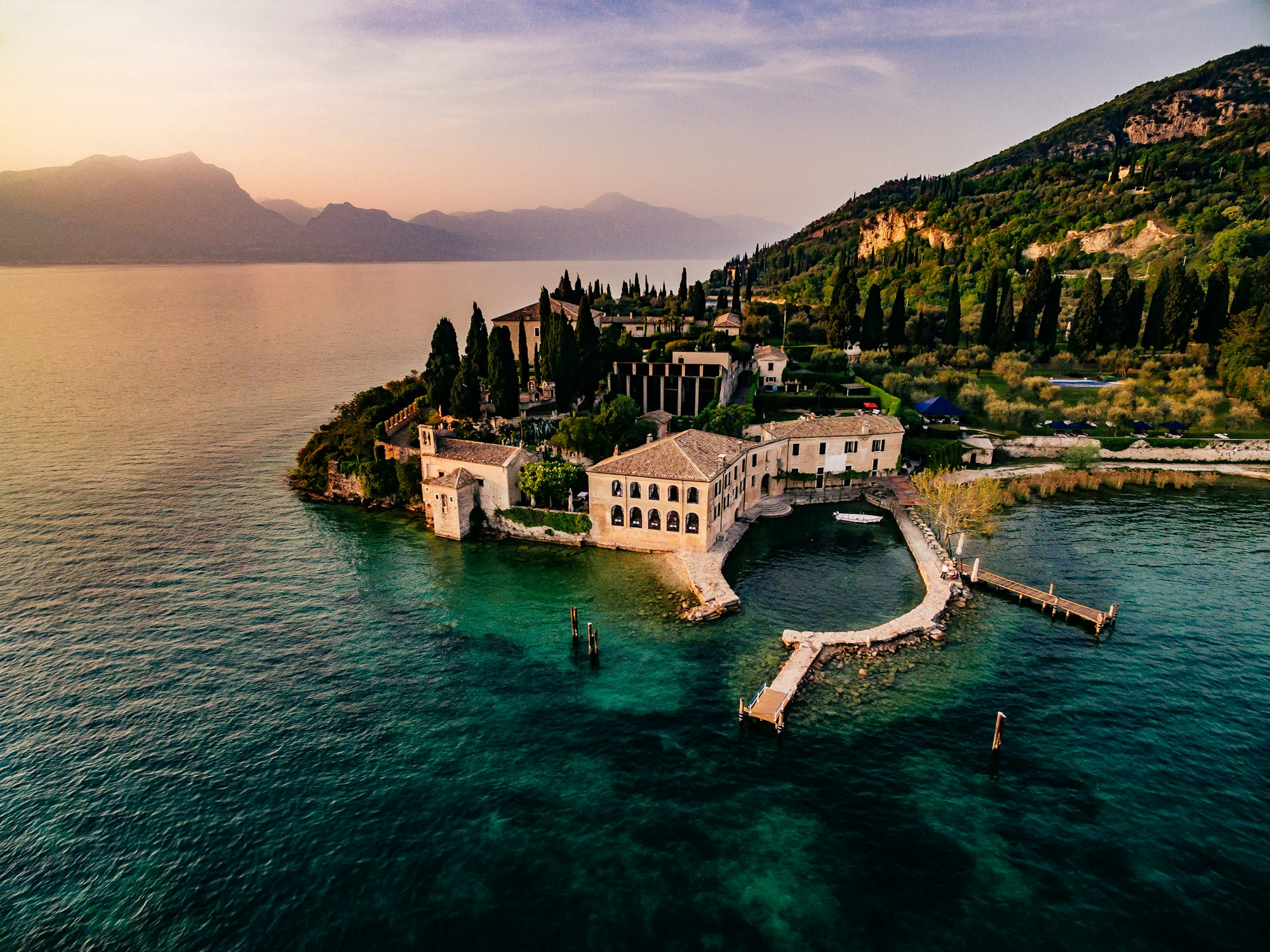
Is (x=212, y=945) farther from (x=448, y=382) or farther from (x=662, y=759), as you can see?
(x=448, y=382)

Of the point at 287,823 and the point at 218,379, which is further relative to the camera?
the point at 218,379

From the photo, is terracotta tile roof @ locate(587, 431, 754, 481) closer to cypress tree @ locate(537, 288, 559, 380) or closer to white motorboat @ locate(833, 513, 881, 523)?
white motorboat @ locate(833, 513, 881, 523)

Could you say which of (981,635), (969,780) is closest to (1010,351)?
(981,635)

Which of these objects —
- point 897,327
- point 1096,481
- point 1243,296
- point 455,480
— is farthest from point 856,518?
point 1243,296

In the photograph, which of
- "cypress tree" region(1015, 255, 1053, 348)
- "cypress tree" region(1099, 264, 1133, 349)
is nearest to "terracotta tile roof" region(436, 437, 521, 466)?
"cypress tree" region(1015, 255, 1053, 348)

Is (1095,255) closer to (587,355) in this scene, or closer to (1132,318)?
(1132,318)
